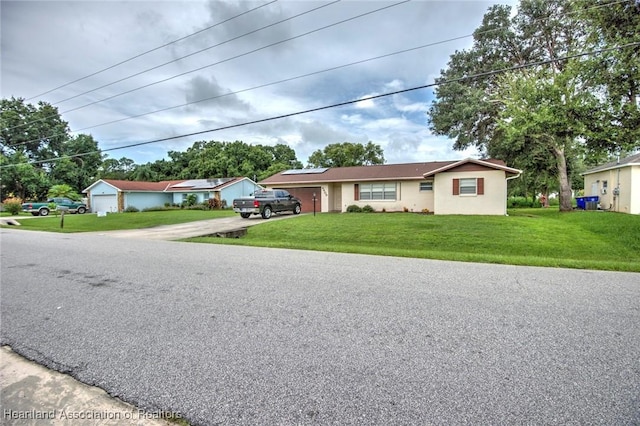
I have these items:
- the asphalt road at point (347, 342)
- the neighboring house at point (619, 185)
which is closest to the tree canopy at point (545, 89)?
the neighboring house at point (619, 185)

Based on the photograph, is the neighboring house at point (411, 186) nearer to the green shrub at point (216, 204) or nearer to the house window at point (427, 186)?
the house window at point (427, 186)

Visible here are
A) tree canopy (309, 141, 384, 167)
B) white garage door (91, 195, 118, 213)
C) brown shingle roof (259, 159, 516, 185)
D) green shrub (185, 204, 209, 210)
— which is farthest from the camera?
tree canopy (309, 141, 384, 167)

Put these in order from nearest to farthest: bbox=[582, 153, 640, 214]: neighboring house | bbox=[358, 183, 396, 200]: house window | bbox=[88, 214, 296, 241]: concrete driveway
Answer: bbox=[88, 214, 296, 241]: concrete driveway
bbox=[582, 153, 640, 214]: neighboring house
bbox=[358, 183, 396, 200]: house window

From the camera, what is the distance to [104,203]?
113 feet

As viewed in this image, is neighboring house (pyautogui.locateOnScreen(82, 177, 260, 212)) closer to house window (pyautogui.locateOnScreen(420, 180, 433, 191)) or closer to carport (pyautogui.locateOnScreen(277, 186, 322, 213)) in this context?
carport (pyautogui.locateOnScreen(277, 186, 322, 213))

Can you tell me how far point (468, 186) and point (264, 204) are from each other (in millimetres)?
11868

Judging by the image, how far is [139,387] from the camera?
251 centimetres

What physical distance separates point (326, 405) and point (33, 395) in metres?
2.37

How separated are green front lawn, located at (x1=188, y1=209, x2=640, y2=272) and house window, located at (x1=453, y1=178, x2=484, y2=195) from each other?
3.32 m

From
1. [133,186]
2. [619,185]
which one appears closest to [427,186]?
[619,185]

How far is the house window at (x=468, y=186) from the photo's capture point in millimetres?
17141

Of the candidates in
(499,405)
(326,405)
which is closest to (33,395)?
(326,405)

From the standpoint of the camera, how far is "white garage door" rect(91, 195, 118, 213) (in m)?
33.5

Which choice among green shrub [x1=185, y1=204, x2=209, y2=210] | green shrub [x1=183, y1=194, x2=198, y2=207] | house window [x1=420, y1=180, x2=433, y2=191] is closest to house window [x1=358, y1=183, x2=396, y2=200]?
house window [x1=420, y1=180, x2=433, y2=191]
